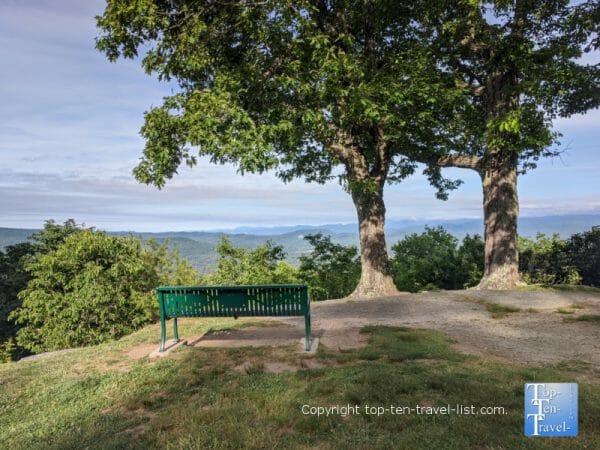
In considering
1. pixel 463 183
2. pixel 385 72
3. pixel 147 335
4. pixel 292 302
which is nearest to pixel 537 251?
pixel 463 183

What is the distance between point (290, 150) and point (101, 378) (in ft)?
27.7

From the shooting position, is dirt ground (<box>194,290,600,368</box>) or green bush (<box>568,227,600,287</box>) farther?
green bush (<box>568,227,600,287</box>)

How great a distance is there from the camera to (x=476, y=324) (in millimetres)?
8609

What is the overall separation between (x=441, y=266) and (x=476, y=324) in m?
12.5

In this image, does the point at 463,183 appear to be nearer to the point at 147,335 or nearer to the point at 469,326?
the point at 469,326

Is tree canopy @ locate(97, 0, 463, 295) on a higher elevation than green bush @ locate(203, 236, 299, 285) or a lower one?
higher

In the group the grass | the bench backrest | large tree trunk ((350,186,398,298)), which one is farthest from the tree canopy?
the grass

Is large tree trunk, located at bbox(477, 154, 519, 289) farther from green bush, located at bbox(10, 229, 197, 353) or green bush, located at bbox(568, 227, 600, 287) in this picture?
green bush, located at bbox(10, 229, 197, 353)

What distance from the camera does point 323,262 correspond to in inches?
731

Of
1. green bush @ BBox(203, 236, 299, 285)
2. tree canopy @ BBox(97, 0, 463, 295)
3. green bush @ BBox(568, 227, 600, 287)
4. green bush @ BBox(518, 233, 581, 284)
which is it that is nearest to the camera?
tree canopy @ BBox(97, 0, 463, 295)

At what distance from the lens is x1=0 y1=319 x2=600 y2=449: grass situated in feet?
11.6

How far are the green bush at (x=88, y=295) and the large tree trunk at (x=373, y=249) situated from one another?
9795mm

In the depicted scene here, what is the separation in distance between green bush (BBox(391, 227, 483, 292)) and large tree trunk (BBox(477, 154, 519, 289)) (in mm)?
5751

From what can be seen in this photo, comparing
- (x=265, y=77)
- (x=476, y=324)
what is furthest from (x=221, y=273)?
(x=476, y=324)
